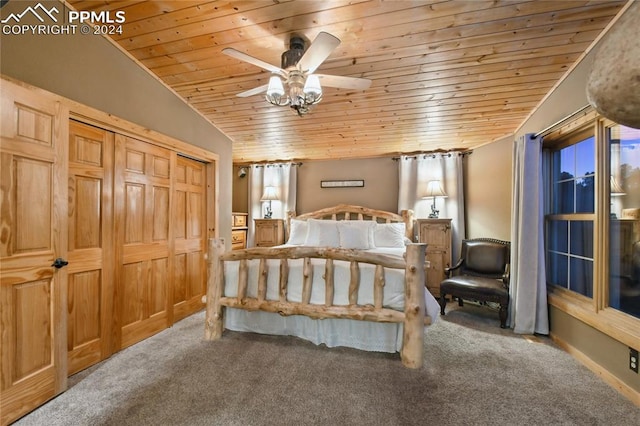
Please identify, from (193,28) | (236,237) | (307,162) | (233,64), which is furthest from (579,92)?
(236,237)

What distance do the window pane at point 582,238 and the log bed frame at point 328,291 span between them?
1.50 meters

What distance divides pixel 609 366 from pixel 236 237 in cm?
446

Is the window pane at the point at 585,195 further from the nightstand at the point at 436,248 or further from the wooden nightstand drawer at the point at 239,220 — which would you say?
the wooden nightstand drawer at the point at 239,220

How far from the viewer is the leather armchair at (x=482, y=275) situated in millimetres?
2938

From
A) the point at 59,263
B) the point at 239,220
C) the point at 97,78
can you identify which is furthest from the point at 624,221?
the point at 239,220

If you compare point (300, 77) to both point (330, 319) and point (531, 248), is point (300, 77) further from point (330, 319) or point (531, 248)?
point (531, 248)

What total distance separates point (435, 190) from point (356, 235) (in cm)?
136

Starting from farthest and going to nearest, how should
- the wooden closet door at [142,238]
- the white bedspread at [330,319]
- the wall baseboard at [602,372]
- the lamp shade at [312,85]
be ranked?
the wooden closet door at [142,238]
the white bedspread at [330,319]
the lamp shade at [312,85]
the wall baseboard at [602,372]

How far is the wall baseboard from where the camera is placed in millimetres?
1767

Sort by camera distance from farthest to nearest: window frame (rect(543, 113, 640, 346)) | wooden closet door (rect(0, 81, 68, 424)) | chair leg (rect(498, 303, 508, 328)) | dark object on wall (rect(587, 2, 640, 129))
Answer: chair leg (rect(498, 303, 508, 328)) → window frame (rect(543, 113, 640, 346)) → wooden closet door (rect(0, 81, 68, 424)) → dark object on wall (rect(587, 2, 640, 129))

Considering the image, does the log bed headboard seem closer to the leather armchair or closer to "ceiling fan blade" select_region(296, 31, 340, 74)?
the leather armchair

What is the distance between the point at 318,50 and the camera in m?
1.77

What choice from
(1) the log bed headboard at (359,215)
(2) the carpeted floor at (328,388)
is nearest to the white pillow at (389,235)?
(1) the log bed headboard at (359,215)

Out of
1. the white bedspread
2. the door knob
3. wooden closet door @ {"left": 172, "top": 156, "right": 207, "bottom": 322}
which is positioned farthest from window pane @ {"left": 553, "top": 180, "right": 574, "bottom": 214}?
the door knob
